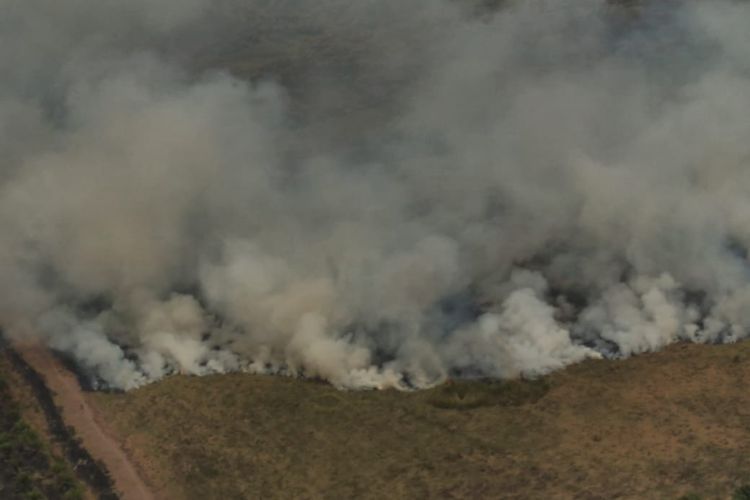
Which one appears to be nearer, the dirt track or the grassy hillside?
the grassy hillside

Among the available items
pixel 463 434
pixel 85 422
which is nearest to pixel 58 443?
pixel 85 422

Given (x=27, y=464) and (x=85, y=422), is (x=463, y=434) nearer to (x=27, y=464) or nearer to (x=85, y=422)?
(x=85, y=422)

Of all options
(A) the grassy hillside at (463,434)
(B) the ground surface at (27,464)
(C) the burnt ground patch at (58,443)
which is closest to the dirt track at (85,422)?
(C) the burnt ground patch at (58,443)

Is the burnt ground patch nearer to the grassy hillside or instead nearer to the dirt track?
the dirt track

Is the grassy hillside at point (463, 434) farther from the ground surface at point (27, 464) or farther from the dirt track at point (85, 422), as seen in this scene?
the ground surface at point (27, 464)

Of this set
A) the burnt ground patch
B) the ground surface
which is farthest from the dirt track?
the ground surface

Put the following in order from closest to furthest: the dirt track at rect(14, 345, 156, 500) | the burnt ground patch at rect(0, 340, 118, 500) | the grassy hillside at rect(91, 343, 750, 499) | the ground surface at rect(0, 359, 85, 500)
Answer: the grassy hillside at rect(91, 343, 750, 499), the ground surface at rect(0, 359, 85, 500), the burnt ground patch at rect(0, 340, 118, 500), the dirt track at rect(14, 345, 156, 500)

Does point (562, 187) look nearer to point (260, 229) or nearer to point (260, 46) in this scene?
point (260, 229)
